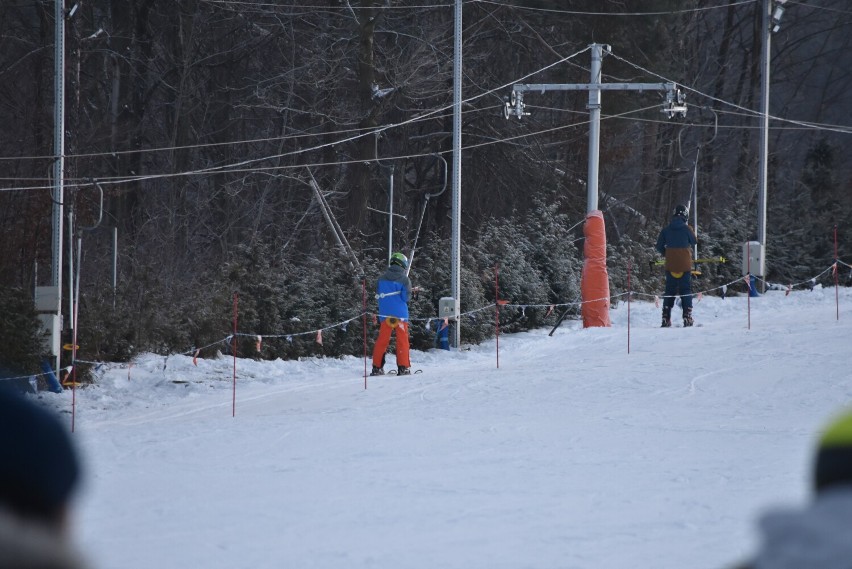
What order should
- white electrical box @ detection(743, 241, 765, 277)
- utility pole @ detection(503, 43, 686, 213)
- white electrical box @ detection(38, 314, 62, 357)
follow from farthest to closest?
white electrical box @ detection(743, 241, 765, 277), utility pole @ detection(503, 43, 686, 213), white electrical box @ detection(38, 314, 62, 357)

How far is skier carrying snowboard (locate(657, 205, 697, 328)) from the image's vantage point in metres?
21.9

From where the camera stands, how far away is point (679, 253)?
22.0 meters

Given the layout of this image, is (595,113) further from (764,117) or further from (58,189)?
(58,189)

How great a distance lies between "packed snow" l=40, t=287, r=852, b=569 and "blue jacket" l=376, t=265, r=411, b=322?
3.31 feet

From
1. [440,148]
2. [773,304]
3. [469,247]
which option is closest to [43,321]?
[469,247]

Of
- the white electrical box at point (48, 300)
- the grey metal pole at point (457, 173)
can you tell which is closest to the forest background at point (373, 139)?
the grey metal pole at point (457, 173)

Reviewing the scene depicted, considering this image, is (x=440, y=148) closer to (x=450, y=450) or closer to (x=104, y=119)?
(x=104, y=119)

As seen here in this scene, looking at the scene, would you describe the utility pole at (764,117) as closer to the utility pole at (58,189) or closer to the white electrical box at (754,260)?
the white electrical box at (754,260)

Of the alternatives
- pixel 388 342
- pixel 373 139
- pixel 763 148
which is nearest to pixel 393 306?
pixel 388 342

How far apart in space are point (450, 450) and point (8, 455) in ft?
36.1

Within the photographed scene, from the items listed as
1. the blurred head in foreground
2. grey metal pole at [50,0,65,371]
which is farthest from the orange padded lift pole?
the blurred head in foreground

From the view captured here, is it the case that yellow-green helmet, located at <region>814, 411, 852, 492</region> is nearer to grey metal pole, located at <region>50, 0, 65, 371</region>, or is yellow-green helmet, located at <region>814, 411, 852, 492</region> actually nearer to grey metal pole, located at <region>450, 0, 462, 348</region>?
grey metal pole, located at <region>50, 0, 65, 371</region>

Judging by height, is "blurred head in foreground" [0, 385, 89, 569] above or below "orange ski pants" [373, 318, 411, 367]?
above

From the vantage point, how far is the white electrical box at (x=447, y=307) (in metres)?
22.6
